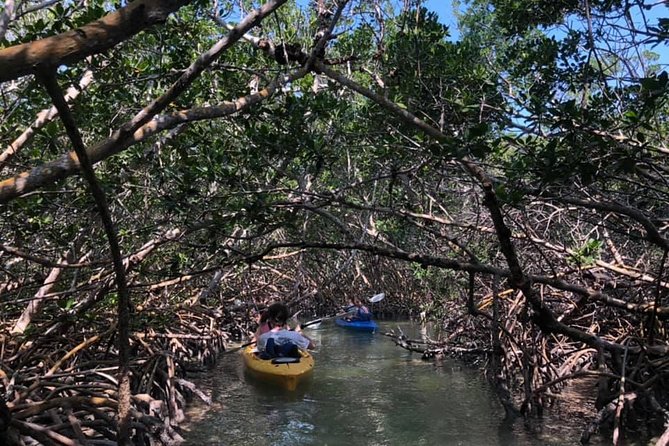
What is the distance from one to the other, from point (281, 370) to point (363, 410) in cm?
139

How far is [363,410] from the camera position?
6.53 metres

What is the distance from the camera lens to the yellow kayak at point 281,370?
24.2ft

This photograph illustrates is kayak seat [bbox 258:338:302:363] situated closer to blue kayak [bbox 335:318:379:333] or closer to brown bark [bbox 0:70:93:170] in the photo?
brown bark [bbox 0:70:93:170]

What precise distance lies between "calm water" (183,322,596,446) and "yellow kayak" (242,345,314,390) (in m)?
0.13

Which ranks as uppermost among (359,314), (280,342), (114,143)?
(114,143)

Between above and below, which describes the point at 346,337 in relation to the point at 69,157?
below

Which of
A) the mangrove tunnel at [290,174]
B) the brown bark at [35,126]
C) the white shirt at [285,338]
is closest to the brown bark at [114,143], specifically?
the mangrove tunnel at [290,174]

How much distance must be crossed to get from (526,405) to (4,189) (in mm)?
4704

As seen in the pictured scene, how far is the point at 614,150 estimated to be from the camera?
3051 mm

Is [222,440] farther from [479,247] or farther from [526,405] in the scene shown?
[479,247]

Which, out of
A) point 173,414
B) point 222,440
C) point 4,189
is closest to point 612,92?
point 4,189

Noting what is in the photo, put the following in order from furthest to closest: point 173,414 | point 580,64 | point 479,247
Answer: point 479,247, point 173,414, point 580,64

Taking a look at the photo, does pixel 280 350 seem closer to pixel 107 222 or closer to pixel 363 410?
pixel 363 410

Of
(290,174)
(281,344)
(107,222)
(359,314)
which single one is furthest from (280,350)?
(107,222)
